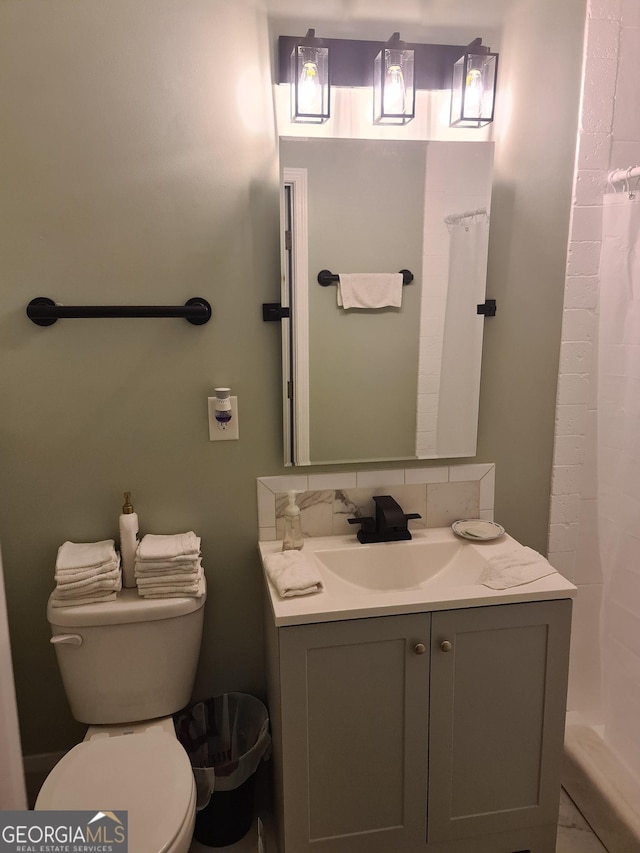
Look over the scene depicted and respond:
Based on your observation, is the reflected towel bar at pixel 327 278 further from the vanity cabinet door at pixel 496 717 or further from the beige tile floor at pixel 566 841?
the beige tile floor at pixel 566 841

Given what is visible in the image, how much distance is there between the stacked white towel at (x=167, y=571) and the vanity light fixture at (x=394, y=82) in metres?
1.27

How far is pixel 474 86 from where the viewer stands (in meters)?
1.68

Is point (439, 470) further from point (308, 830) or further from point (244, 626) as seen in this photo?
point (308, 830)

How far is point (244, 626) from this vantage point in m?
1.93

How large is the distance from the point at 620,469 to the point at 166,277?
1.39 m

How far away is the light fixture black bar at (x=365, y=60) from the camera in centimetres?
162

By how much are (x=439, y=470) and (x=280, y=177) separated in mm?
972

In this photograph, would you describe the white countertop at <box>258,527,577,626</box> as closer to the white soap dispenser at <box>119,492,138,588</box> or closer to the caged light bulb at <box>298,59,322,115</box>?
the white soap dispenser at <box>119,492,138,588</box>

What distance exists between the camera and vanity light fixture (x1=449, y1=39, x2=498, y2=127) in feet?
5.43

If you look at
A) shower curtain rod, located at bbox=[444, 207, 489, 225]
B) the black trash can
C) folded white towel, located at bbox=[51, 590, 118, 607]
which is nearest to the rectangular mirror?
shower curtain rod, located at bbox=[444, 207, 489, 225]

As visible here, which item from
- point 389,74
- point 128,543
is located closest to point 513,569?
point 128,543

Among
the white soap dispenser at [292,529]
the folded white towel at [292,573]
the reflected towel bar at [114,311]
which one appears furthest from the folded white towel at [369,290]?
the folded white towel at [292,573]

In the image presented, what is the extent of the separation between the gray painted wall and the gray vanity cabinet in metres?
0.45

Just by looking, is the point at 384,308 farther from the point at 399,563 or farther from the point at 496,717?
the point at 496,717
